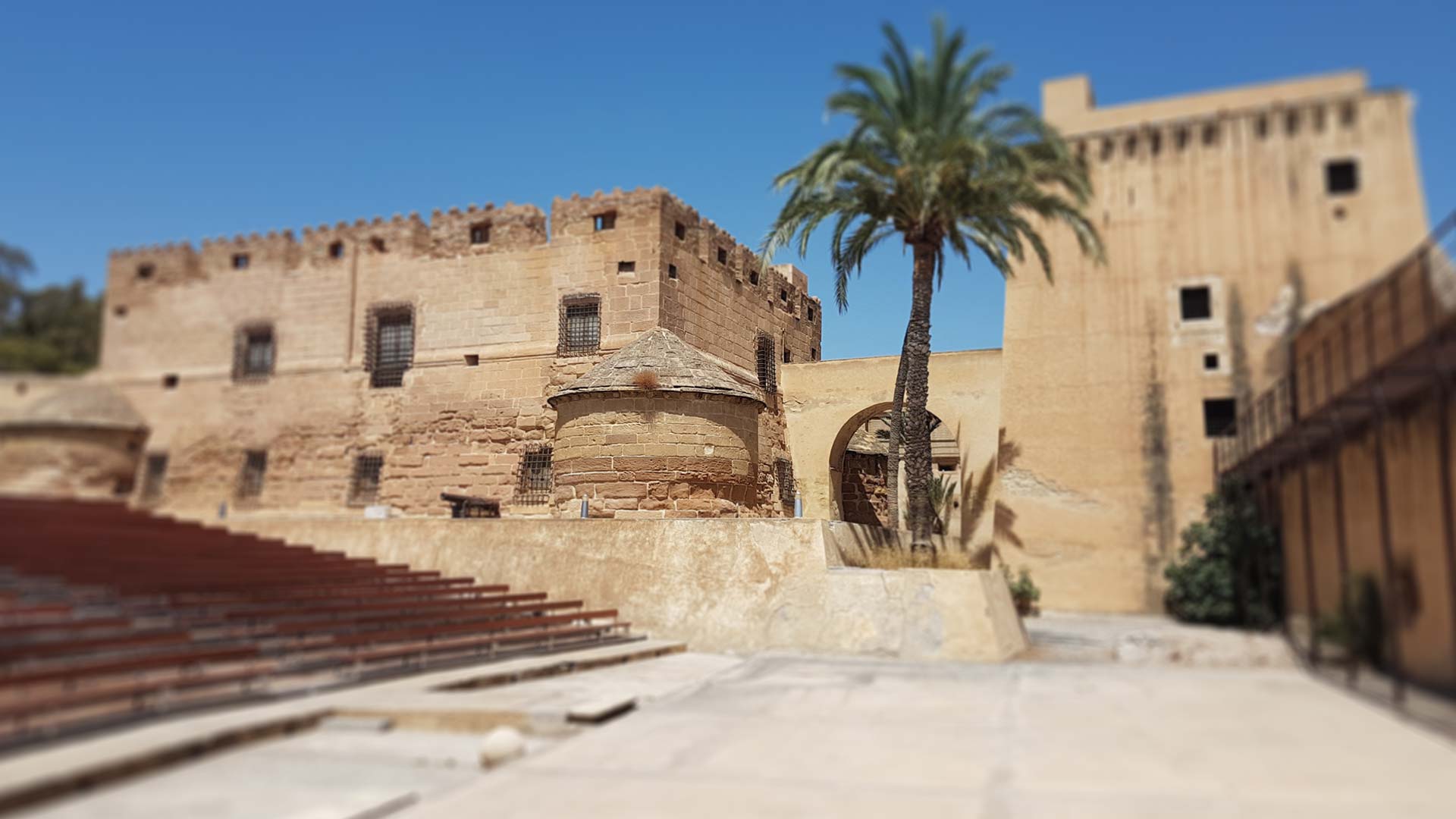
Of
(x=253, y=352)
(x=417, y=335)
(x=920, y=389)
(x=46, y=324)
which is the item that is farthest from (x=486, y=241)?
(x=46, y=324)

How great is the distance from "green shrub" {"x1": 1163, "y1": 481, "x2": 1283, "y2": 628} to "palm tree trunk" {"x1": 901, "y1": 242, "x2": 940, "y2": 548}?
3.74 m

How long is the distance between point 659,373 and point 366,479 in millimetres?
10513

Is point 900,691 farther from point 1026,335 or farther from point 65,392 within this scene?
point 65,392

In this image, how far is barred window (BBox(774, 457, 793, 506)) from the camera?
25.1 m

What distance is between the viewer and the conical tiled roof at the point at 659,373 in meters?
19.7

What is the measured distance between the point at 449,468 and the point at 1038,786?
789 inches

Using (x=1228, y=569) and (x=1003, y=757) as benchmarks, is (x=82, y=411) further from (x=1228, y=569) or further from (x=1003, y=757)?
(x=1228, y=569)

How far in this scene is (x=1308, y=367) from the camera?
1252 centimetres

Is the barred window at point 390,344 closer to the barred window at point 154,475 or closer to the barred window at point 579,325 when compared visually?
the barred window at point 579,325

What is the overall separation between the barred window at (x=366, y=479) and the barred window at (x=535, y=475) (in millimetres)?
4494

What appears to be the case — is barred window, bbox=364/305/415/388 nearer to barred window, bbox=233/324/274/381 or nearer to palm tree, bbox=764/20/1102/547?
barred window, bbox=233/324/274/381

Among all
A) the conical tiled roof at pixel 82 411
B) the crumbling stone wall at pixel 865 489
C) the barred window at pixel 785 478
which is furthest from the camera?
the crumbling stone wall at pixel 865 489

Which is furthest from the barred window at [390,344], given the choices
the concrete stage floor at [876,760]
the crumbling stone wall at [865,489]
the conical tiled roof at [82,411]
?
the concrete stage floor at [876,760]

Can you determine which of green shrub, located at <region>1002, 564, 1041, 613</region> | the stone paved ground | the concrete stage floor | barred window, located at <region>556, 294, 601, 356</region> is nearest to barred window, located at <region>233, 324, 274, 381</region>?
barred window, located at <region>556, 294, 601, 356</region>
